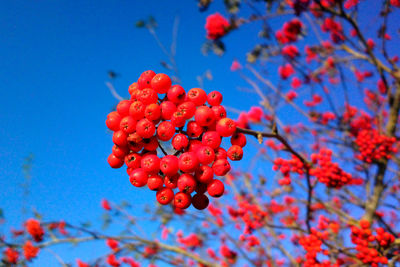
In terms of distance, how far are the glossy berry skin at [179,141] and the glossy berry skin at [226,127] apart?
0.67 ft

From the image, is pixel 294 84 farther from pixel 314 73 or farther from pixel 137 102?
pixel 137 102

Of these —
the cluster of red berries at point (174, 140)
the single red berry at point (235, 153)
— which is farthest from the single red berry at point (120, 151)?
the single red berry at point (235, 153)

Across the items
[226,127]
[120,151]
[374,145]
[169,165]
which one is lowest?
[169,165]

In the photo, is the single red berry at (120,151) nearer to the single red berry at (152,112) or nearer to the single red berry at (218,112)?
the single red berry at (152,112)

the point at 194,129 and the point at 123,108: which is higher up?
the point at 123,108

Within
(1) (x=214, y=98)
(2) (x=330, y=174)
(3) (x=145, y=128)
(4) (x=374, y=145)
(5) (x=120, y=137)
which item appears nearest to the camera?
(3) (x=145, y=128)

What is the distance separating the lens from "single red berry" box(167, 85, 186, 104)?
5.11ft

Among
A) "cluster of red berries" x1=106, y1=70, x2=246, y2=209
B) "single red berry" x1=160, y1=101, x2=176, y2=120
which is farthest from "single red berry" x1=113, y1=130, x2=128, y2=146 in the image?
"single red berry" x1=160, y1=101, x2=176, y2=120

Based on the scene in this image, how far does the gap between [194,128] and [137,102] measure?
1.16ft

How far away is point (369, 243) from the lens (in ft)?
10.8

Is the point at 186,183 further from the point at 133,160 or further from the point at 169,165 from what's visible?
the point at 133,160

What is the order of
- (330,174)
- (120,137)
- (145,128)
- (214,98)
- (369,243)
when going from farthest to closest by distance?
(330,174) < (369,243) < (214,98) < (120,137) < (145,128)

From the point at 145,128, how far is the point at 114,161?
387 mm

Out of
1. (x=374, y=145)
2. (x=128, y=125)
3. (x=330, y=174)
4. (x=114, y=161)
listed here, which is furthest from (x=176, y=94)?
(x=374, y=145)
